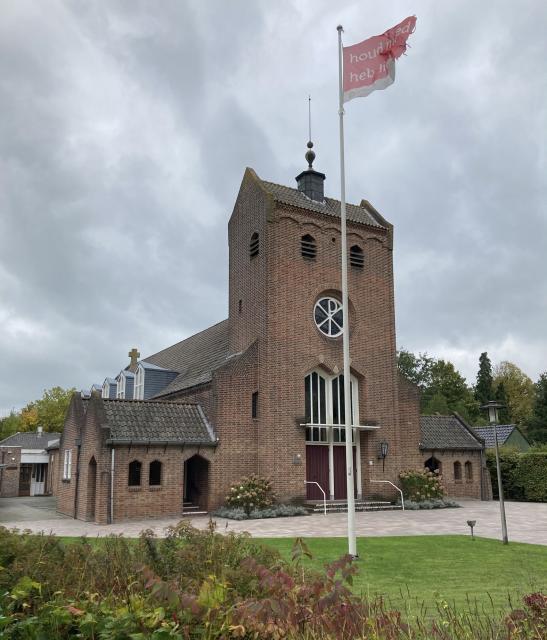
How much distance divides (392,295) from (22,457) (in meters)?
27.9

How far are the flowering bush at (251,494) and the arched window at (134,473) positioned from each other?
3395 mm

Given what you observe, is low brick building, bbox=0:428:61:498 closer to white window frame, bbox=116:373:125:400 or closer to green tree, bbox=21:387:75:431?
white window frame, bbox=116:373:125:400

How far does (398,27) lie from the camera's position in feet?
46.2

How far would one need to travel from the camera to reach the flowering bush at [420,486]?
25750 millimetres

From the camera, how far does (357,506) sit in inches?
953

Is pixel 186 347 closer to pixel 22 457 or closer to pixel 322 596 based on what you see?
pixel 22 457

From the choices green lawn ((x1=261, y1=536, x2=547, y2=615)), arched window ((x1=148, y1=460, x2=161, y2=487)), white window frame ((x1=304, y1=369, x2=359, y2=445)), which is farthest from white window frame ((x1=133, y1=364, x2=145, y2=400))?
green lawn ((x1=261, y1=536, x2=547, y2=615))

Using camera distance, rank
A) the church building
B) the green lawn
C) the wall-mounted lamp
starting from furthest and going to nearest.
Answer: the wall-mounted lamp < the church building < the green lawn

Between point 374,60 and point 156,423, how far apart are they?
14.7 meters

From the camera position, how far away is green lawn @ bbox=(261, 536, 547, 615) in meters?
8.48

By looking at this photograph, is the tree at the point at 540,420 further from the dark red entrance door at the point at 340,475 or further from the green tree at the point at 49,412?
the green tree at the point at 49,412

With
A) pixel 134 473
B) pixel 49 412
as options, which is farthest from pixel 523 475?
pixel 49 412

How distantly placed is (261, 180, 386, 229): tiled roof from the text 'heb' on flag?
11.0 m

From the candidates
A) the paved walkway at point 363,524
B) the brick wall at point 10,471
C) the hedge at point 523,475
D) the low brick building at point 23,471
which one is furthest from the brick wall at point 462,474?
the brick wall at point 10,471
